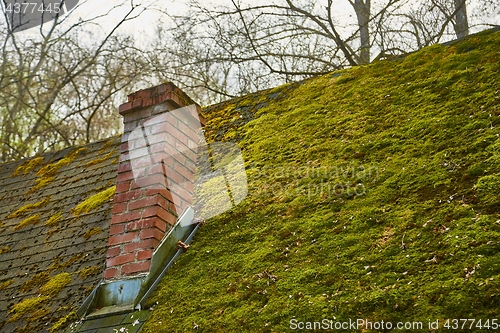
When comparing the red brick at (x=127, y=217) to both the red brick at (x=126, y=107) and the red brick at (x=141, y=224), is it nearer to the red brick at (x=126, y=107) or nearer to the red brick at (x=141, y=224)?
the red brick at (x=141, y=224)

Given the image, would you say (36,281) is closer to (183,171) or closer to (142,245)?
(142,245)

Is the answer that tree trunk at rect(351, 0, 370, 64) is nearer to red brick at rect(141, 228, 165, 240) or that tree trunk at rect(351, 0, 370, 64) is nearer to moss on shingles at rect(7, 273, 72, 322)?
red brick at rect(141, 228, 165, 240)

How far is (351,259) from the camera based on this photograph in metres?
2.76

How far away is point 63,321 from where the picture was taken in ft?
11.6

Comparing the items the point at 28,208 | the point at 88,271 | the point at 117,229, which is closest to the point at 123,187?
the point at 117,229

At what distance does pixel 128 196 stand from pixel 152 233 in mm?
466

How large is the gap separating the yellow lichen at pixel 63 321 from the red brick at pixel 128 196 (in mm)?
925

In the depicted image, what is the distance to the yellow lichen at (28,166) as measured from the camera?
6.47 meters

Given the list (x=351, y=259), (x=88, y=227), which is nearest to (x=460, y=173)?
(x=351, y=259)

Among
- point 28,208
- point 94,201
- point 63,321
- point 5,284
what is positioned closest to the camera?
point 63,321

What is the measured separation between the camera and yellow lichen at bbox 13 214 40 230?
5.11m

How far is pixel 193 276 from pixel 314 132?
1756 millimetres

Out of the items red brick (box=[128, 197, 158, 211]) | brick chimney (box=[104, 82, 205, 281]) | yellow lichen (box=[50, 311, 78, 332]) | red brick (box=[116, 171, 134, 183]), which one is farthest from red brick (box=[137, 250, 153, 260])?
red brick (box=[116, 171, 134, 183])

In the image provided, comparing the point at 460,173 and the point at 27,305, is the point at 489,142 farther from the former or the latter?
the point at 27,305
